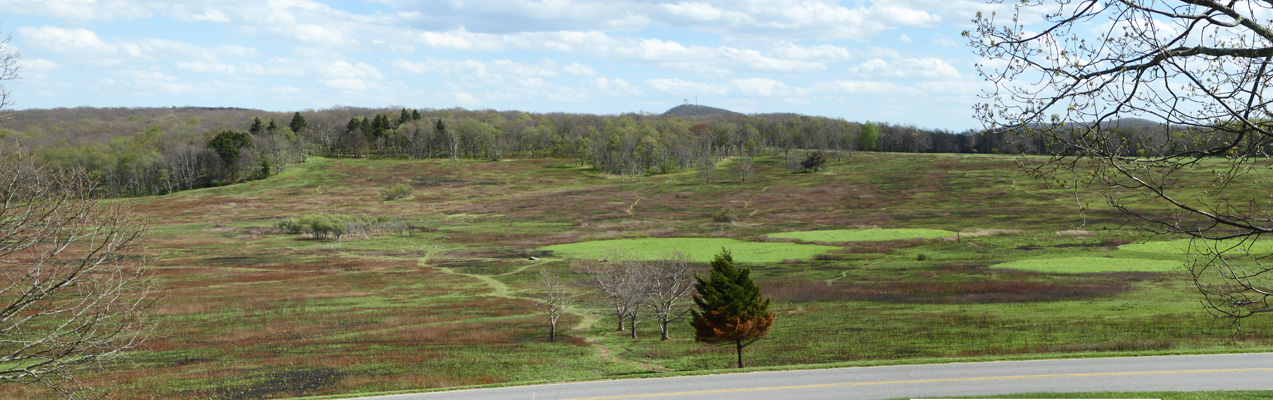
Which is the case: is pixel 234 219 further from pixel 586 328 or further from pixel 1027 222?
pixel 1027 222

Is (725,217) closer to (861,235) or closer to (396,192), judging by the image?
(861,235)

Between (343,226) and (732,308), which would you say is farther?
(343,226)

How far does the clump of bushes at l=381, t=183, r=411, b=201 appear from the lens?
A: 145 m

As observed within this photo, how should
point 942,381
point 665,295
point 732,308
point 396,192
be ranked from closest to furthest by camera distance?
point 942,381
point 732,308
point 665,295
point 396,192

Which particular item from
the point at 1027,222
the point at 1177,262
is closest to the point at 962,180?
the point at 1027,222

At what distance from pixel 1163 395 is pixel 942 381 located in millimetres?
5115

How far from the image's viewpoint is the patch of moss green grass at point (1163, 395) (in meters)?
17.3

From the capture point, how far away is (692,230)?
304ft

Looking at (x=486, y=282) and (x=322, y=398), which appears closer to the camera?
(x=322, y=398)

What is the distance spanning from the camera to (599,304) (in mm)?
52125

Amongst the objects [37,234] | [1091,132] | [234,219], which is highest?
[1091,132]

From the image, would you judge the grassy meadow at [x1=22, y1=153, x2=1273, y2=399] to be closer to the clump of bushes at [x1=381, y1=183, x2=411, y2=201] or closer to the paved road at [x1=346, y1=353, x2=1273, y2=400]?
the paved road at [x1=346, y1=353, x2=1273, y2=400]

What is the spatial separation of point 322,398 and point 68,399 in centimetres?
731

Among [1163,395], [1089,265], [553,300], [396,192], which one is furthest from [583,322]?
[396,192]
